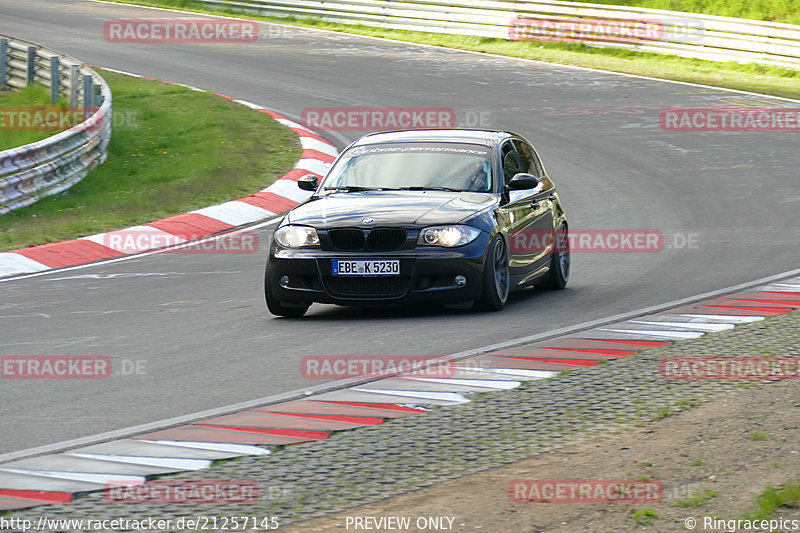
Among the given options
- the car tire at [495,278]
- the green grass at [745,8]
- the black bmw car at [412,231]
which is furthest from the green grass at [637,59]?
the car tire at [495,278]

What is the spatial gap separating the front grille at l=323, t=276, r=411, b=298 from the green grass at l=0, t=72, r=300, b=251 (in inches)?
219

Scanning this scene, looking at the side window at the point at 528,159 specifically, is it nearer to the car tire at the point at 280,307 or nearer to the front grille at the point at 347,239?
the front grille at the point at 347,239

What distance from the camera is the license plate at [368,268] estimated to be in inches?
381

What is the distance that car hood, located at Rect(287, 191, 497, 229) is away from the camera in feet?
32.2

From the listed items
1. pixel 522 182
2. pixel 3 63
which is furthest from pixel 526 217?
pixel 3 63

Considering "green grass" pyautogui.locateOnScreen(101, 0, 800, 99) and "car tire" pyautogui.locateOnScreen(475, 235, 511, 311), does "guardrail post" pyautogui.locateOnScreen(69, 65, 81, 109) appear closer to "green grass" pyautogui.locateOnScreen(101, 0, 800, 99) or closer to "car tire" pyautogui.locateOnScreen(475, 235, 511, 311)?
"car tire" pyautogui.locateOnScreen(475, 235, 511, 311)

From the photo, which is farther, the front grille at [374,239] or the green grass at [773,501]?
the front grille at [374,239]

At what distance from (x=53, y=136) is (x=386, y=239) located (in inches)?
326

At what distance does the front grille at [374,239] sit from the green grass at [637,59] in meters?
16.7

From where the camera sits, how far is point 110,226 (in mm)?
15023

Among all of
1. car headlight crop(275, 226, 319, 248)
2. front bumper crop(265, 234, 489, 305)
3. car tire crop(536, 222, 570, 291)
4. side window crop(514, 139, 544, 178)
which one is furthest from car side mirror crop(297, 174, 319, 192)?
car tire crop(536, 222, 570, 291)

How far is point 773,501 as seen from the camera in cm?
508

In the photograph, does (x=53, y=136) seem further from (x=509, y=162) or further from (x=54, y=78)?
(x=509, y=162)

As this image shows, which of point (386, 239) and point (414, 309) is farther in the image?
point (414, 309)
